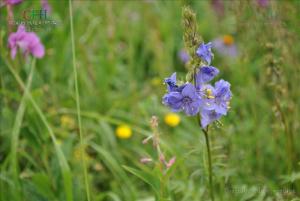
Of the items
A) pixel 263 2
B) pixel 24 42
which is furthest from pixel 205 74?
pixel 263 2

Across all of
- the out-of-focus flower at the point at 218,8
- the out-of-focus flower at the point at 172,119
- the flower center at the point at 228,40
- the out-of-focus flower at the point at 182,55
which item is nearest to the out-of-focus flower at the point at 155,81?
the out-of-focus flower at the point at 182,55

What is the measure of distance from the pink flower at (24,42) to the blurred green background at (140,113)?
0.25 ft

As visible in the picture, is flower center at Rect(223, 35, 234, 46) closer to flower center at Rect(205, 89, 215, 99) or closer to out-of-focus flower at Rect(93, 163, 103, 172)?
out-of-focus flower at Rect(93, 163, 103, 172)

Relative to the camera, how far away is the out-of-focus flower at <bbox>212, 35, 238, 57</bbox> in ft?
11.7

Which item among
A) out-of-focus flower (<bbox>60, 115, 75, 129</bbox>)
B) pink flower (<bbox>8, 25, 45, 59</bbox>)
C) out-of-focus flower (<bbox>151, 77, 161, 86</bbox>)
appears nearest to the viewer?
pink flower (<bbox>8, 25, 45, 59</bbox>)

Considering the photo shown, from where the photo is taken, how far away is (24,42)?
7.42 ft

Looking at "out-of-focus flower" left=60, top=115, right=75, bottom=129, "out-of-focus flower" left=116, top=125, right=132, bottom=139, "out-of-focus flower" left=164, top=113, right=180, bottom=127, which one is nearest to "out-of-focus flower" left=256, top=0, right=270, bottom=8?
"out-of-focus flower" left=164, top=113, right=180, bottom=127

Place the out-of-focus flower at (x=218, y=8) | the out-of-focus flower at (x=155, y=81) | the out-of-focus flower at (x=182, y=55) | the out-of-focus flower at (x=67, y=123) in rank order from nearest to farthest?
1. the out-of-focus flower at (x=67, y=123)
2. the out-of-focus flower at (x=155, y=81)
3. the out-of-focus flower at (x=182, y=55)
4. the out-of-focus flower at (x=218, y=8)

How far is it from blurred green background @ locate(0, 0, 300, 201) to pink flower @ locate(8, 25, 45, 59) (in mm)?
76

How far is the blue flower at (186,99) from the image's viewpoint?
4.76 ft

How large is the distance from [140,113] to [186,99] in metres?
1.48

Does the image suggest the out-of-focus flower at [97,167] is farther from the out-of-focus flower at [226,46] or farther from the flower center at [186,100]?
the out-of-focus flower at [226,46]

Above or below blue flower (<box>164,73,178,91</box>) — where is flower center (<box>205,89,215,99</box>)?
below

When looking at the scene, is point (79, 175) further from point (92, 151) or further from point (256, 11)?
point (256, 11)
